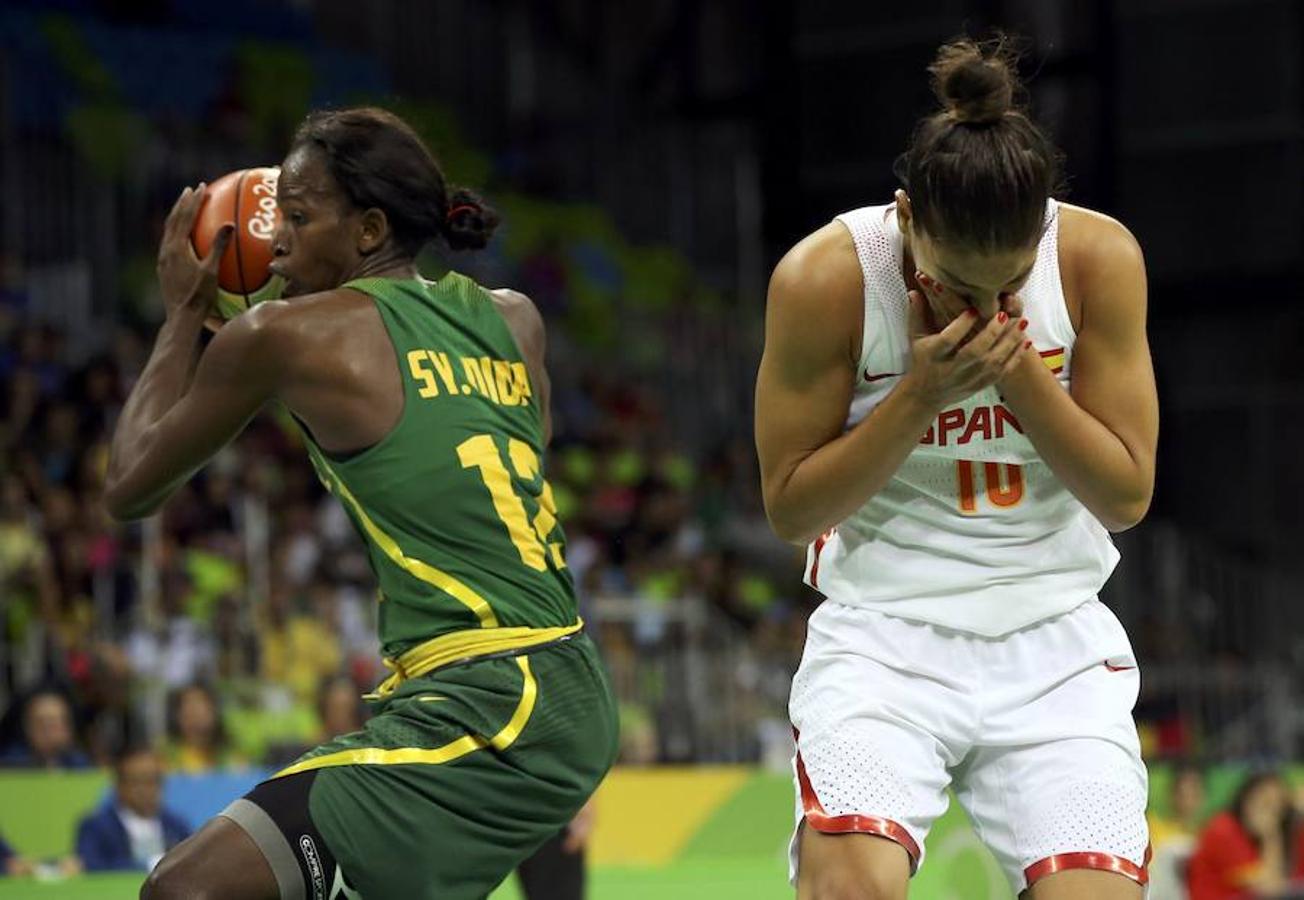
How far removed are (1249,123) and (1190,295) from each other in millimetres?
1620

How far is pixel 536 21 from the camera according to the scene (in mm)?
19016

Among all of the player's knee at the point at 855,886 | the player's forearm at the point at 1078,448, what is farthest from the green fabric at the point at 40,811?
the player's forearm at the point at 1078,448

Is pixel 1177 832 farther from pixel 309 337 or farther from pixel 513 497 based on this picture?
pixel 309 337

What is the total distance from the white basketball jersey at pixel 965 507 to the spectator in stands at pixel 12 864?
186 inches

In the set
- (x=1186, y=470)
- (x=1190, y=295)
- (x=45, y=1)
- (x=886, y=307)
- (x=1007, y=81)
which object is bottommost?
(x=1186, y=470)

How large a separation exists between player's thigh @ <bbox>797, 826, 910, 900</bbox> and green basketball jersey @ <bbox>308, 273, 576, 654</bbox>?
0.64m

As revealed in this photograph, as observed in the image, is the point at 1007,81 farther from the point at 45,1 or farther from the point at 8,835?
the point at 45,1

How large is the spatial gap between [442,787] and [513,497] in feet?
1.68

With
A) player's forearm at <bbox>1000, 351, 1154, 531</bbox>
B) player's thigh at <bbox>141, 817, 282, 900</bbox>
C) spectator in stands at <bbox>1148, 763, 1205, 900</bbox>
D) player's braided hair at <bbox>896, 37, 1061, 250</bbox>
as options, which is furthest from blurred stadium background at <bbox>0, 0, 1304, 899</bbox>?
player's braided hair at <bbox>896, 37, 1061, 250</bbox>

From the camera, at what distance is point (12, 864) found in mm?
7520

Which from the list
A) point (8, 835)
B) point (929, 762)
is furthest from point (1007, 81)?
point (8, 835)

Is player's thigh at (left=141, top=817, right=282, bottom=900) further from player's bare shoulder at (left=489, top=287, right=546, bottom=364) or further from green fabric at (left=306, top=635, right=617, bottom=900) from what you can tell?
player's bare shoulder at (left=489, top=287, right=546, bottom=364)

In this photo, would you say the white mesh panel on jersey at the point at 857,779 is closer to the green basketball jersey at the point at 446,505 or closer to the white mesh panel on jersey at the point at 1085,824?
the white mesh panel on jersey at the point at 1085,824

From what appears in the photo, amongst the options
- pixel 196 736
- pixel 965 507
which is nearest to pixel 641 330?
pixel 196 736
